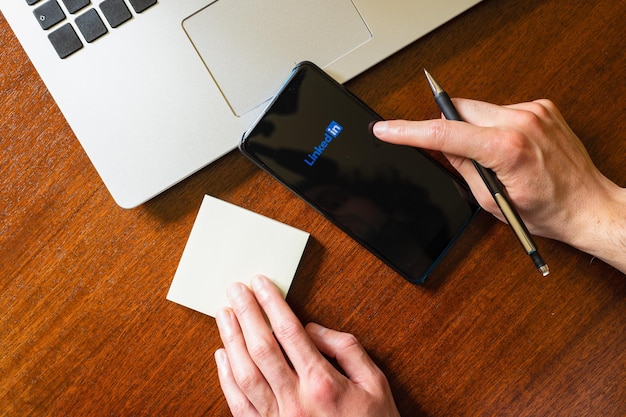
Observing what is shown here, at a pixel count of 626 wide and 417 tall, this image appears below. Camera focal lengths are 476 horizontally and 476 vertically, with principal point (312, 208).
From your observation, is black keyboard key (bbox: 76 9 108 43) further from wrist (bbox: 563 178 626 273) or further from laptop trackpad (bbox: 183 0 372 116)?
wrist (bbox: 563 178 626 273)

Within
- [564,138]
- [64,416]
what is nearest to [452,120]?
[564,138]

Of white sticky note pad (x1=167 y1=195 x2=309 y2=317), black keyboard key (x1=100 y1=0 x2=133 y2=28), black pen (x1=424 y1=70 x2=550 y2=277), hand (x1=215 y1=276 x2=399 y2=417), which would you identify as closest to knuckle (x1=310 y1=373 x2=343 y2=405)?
hand (x1=215 y1=276 x2=399 y2=417)

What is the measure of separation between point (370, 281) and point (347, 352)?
0.09m

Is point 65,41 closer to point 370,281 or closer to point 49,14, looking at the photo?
point 49,14

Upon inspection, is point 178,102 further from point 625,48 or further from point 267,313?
point 625,48

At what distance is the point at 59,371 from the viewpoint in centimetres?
60

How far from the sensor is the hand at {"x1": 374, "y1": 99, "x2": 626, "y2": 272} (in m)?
0.50

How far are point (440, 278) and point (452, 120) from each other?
0.21 m

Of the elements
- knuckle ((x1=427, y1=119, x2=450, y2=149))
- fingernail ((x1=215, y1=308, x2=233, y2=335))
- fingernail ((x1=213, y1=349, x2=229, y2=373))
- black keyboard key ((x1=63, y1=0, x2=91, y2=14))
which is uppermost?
black keyboard key ((x1=63, y1=0, x2=91, y2=14))

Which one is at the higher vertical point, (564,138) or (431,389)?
(564,138)

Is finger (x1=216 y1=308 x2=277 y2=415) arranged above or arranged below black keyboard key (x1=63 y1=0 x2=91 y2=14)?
below

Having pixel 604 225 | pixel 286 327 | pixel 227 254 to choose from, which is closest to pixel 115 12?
pixel 227 254

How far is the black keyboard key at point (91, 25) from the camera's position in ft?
1.71

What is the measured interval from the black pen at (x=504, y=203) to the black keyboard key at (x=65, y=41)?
1.33 feet
